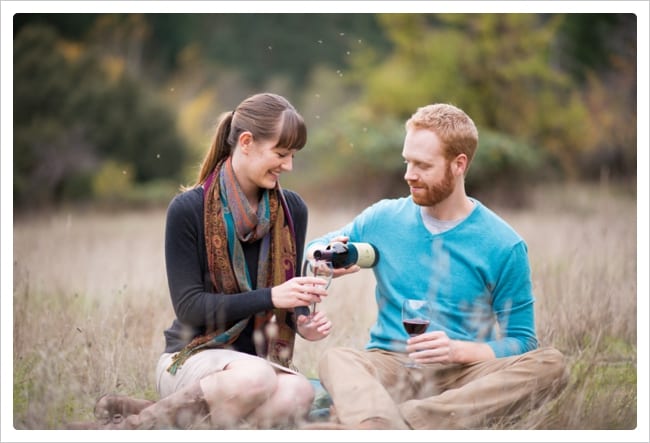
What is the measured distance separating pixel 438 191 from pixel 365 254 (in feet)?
1.29

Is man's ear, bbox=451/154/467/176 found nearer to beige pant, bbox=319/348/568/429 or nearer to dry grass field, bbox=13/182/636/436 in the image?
beige pant, bbox=319/348/568/429

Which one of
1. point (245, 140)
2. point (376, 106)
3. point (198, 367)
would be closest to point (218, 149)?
point (245, 140)

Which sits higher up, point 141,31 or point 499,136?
point 141,31

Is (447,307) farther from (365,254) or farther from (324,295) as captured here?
(324,295)

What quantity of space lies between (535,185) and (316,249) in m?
8.16

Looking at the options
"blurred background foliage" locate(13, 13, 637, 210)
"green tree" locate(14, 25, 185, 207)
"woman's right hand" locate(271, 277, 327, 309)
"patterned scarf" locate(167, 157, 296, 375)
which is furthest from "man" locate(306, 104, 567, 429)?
"green tree" locate(14, 25, 185, 207)

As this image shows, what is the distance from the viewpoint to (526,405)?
3.15 metres

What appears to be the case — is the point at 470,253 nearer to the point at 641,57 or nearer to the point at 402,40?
the point at 641,57

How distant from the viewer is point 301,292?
121 inches

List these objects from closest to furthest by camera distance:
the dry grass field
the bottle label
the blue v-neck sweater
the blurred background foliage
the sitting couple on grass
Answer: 1. the sitting couple on grass
2. the blue v-neck sweater
3. the bottle label
4. the dry grass field
5. the blurred background foliage

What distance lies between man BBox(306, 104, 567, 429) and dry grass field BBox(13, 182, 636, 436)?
200mm

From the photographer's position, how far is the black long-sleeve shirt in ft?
10.3

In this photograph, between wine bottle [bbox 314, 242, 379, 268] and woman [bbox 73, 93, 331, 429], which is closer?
woman [bbox 73, 93, 331, 429]

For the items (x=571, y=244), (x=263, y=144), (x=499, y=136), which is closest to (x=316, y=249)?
(x=263, y=144)
